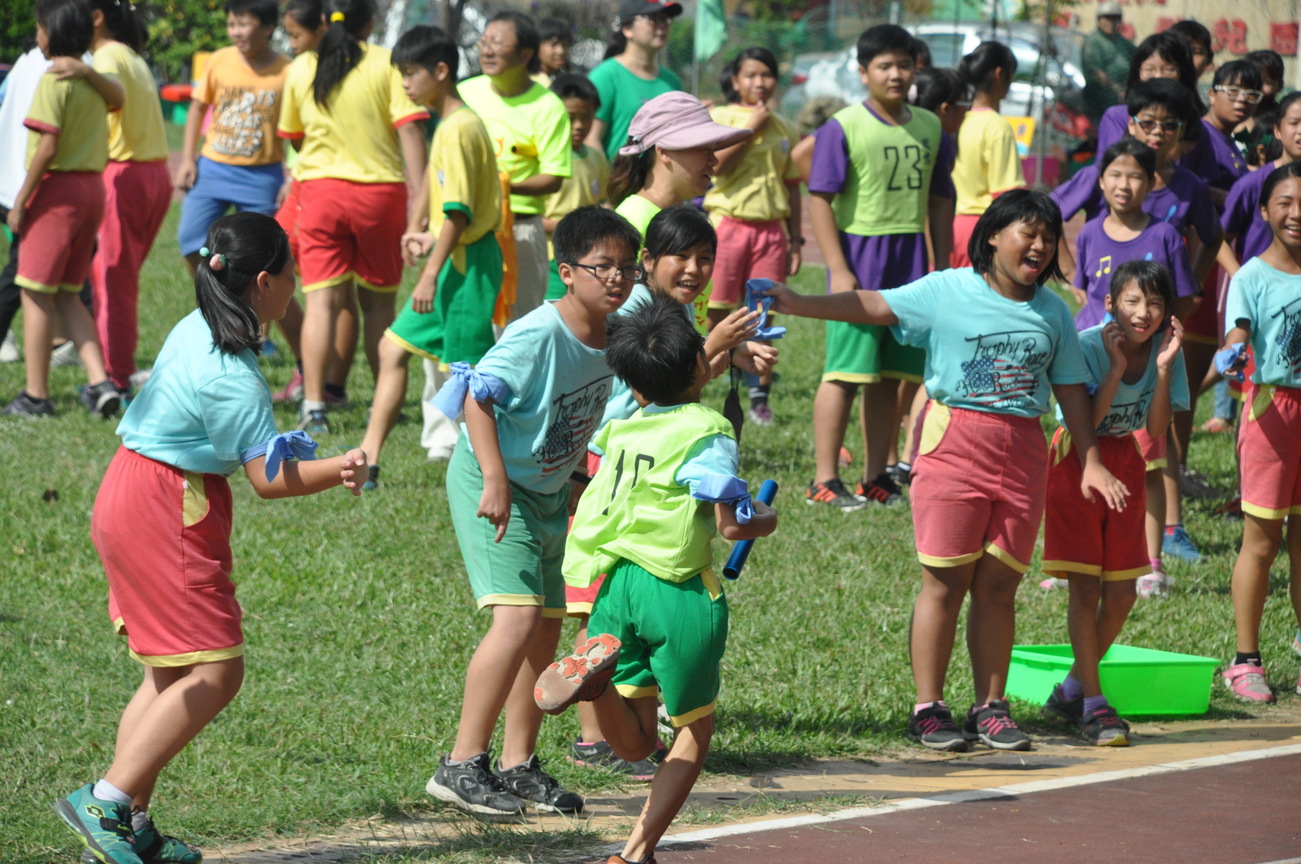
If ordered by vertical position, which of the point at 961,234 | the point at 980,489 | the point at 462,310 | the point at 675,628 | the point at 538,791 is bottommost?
the point at 538,791

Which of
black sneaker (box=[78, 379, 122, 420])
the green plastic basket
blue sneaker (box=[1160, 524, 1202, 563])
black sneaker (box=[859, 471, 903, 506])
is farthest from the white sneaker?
black sneaker (box=[78, 379, 122, 420])

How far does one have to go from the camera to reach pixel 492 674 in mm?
4512

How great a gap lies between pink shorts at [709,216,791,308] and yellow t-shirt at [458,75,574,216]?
50.3 inches

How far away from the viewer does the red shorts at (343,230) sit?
9180 millimetres

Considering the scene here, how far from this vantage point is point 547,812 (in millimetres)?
4652

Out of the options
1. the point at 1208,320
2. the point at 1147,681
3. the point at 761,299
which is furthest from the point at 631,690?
the point at 1208,320

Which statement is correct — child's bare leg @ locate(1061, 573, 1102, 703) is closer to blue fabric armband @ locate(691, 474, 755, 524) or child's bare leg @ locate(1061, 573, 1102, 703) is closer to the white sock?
blue fabric armband @ locate(691, 474, 755, 524)

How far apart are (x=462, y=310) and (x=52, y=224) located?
2972mm

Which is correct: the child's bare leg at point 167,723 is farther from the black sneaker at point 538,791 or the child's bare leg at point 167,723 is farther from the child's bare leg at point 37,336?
the child's bare leg at point 37,336

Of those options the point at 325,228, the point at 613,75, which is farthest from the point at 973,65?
the point at 325,228

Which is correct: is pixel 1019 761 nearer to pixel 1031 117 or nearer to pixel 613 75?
pixel 613 75

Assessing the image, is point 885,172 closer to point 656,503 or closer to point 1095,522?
point 1095,522

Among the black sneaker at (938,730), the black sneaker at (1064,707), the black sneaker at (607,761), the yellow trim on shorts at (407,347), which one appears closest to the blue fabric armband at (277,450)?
the black sneaker at (607,761)

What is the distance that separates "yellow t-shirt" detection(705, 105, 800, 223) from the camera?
971cm
